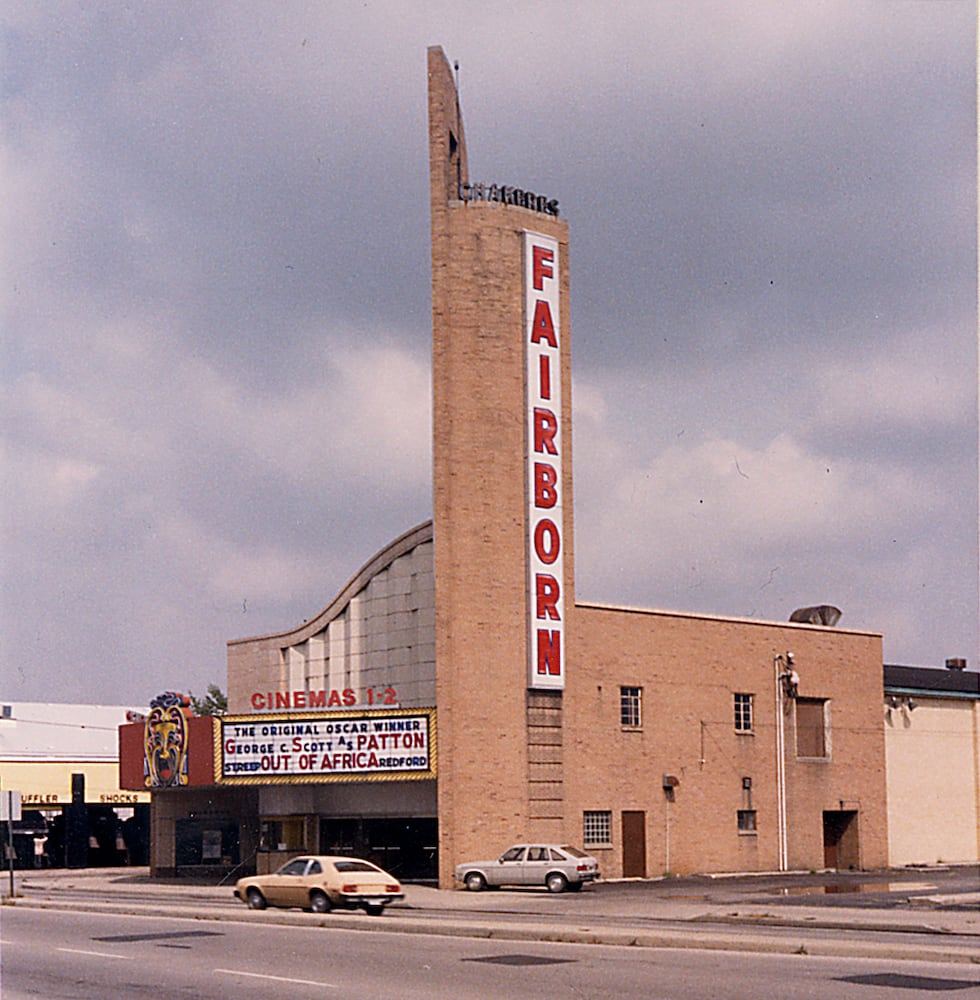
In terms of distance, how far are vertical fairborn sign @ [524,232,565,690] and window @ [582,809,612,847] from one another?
452 centimetres

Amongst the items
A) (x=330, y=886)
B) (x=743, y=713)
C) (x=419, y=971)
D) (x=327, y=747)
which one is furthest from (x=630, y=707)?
(x=419, y=971)

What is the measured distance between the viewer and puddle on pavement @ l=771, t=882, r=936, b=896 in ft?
146

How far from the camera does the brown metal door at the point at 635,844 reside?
52125mm

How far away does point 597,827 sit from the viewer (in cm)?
5150

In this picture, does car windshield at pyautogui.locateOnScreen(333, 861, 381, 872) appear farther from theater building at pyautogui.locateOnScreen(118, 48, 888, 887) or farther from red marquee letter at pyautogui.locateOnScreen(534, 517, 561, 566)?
red marquee letter at pyautogui.locateOnScreen(534, 517, 561, 566)

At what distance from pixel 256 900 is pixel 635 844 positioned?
59.5ft

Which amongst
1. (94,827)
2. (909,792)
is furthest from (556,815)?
(94,827)

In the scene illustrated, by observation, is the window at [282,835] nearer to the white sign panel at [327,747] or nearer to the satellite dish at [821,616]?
the white sign panel at [327,747]

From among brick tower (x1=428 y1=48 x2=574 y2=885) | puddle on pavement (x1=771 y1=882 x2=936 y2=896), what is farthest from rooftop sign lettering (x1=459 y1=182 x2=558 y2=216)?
puddle on pavement (x1=771 y1=882 x2=936 y2=896)

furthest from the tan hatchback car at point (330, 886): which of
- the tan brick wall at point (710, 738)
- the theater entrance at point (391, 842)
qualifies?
the tan brick wall at point (710, 738)

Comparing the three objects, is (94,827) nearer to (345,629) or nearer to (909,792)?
(345,629)

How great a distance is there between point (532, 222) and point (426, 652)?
49.9ft

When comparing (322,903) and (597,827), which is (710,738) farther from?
(322,903)

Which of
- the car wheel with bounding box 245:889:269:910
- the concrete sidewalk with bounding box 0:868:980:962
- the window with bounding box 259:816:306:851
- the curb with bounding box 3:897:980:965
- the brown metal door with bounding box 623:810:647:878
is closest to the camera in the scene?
the curb with bounding box 3:897:980:965
